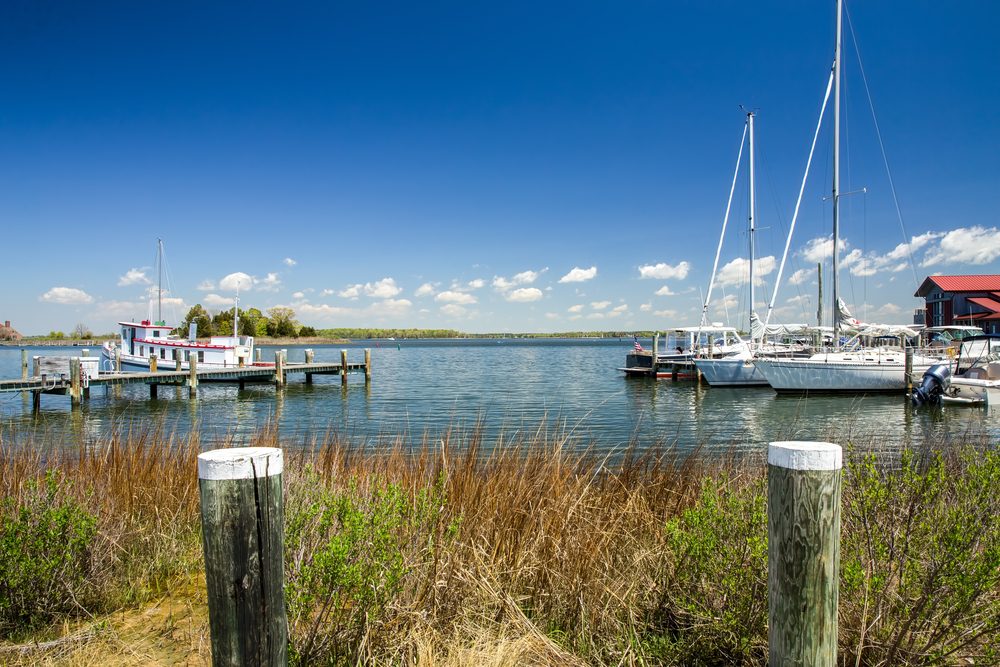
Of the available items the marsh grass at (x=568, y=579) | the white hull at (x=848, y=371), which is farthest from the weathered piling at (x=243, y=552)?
the white hull at (x=848, y=371)

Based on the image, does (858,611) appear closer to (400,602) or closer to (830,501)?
(830,501)

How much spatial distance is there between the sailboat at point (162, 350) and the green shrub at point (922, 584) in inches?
1350

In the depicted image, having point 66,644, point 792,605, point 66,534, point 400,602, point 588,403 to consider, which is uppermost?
point 792,605

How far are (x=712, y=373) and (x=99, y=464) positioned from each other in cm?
2898

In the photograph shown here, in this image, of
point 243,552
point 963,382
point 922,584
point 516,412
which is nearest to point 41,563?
point 243,552

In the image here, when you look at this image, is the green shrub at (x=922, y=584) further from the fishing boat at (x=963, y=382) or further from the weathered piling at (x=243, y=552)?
the fishing boat at (x=963, y=382)

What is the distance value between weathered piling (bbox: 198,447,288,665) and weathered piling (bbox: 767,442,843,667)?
1837mm

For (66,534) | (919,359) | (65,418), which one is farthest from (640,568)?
(919,359)

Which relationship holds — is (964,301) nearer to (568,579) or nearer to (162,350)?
(568,579)

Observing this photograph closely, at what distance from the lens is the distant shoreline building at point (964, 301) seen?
4188 cm

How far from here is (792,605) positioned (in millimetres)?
2141

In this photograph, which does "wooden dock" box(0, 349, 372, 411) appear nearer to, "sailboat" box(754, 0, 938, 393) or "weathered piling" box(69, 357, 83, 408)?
"weathered piling" box(69, 357, 83, 408)

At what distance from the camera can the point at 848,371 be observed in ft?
84.1

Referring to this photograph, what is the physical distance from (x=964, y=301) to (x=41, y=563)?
187ft
